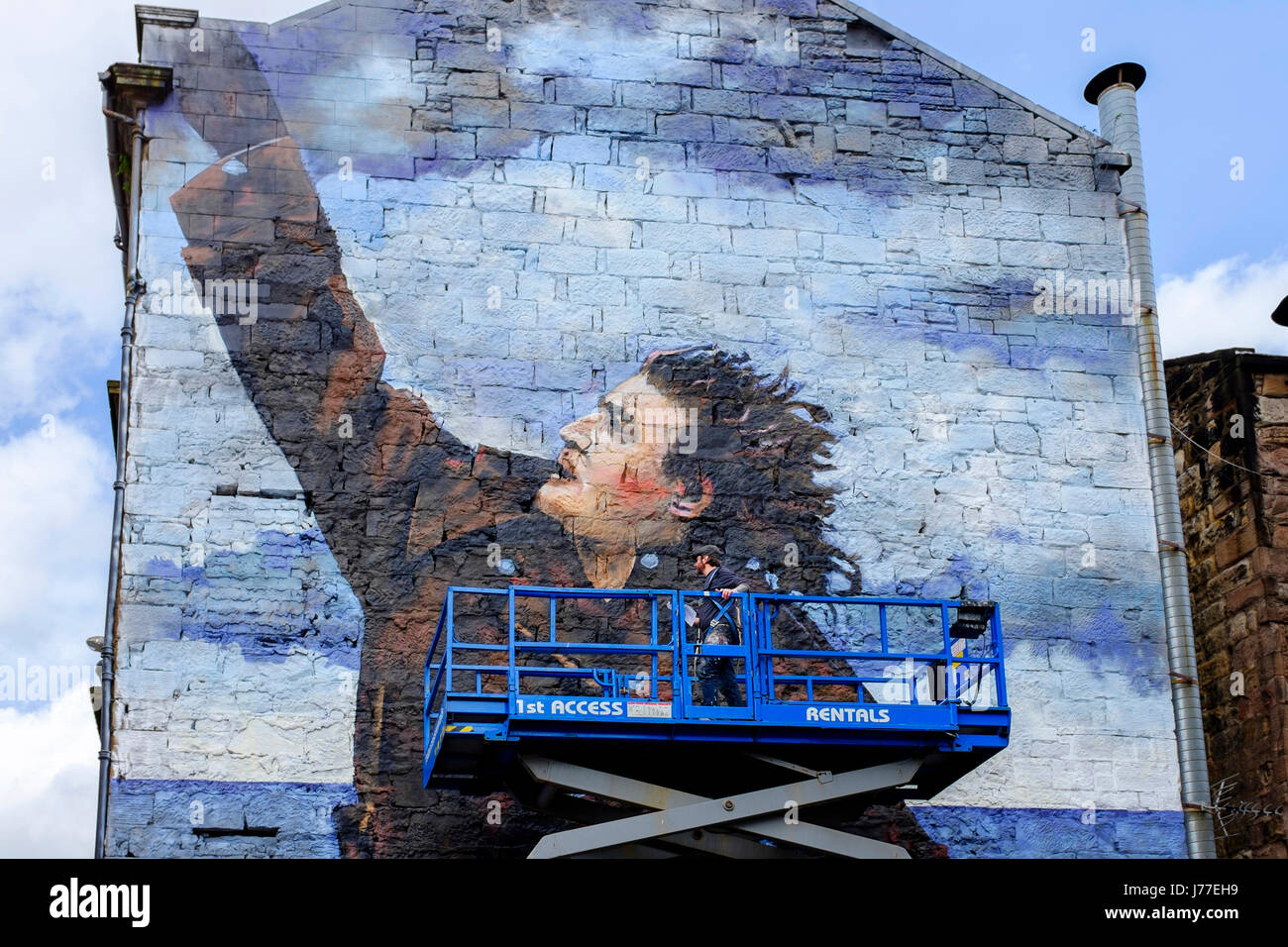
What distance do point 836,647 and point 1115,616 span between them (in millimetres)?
2691

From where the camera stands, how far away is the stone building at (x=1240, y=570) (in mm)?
16750

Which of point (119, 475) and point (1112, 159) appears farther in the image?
point (1112, 159)

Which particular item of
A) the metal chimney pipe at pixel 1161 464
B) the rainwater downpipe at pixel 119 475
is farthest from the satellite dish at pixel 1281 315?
the rainwater downpipe at pixel 119 475

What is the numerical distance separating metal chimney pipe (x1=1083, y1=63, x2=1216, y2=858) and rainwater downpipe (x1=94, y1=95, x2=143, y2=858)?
9.34 metres

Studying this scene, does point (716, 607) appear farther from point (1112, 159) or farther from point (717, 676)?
point (1112, 159)

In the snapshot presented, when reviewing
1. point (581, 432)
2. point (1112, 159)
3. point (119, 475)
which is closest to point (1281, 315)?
point (1112, 159)

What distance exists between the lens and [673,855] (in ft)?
42.0

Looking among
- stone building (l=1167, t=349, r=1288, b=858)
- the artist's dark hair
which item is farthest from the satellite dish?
the artist's dark hair

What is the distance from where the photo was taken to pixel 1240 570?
17.6 meters

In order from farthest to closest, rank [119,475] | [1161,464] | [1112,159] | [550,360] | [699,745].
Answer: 1. [1112,159]
2. [1161,464]
3. [550,360]
4. [119,475]
5. [699,745]

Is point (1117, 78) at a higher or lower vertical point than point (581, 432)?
higher

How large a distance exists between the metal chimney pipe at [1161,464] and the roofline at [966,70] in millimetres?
465

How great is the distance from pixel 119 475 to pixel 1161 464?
958 cm
